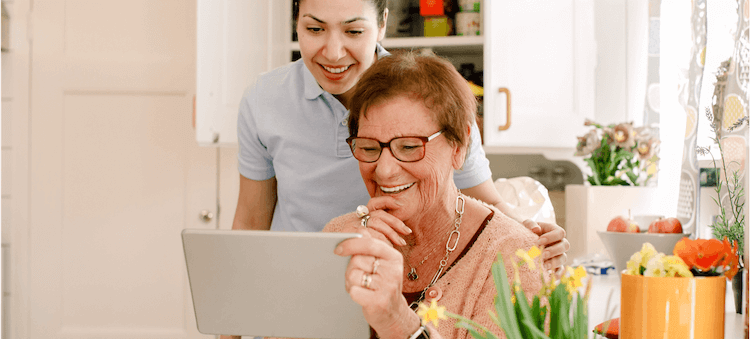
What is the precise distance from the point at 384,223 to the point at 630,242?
1069 mm

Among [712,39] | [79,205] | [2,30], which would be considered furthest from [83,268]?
[712,39]

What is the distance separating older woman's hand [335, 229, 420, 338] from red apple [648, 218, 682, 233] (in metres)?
1.19

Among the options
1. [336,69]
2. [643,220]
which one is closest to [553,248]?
[336,69]

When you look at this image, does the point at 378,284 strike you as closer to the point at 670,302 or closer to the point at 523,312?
the point at 523,312

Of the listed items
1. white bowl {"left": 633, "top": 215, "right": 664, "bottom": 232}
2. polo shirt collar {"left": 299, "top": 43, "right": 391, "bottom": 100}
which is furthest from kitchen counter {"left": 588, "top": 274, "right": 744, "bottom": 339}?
polo shirt collar {"left": 299, "top": 43, "right": 391, "bottom": 100}

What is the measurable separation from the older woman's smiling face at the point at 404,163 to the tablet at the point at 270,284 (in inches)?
11.4

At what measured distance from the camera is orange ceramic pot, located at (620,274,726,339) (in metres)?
0.76

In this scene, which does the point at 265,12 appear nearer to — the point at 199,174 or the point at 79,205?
the point at 199,174

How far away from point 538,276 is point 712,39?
118 centimetres

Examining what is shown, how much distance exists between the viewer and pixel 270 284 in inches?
25.6

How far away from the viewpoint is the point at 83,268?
2457 mm

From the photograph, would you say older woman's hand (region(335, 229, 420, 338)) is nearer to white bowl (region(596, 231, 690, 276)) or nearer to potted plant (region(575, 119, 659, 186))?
white bowl (region(596, 231, 690, 276))

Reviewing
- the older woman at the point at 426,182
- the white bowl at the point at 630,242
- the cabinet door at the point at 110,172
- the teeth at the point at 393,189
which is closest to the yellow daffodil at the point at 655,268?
the older woman at the point at 426,182

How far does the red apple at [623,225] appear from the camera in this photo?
1709 millimetres
